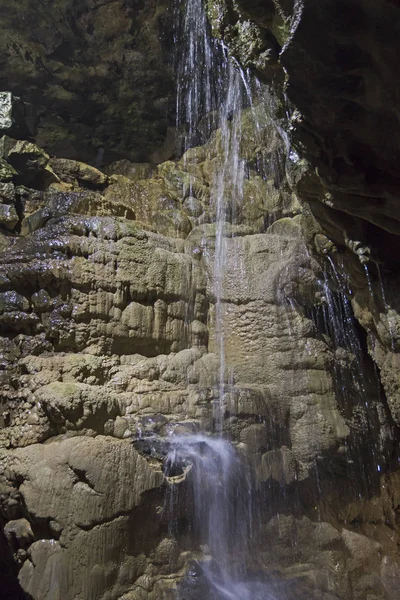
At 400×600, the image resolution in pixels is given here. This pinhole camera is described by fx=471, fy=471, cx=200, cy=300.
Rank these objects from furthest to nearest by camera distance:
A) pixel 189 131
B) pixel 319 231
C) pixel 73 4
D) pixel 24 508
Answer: pixel 189 131
pixel 73 4
pixel 319 231
pixel 24 508

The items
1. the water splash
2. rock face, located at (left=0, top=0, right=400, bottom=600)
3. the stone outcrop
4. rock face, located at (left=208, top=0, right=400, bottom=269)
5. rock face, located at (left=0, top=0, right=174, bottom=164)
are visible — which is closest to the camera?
rock face, located at (left=208, top=0, right=400, bottom=269)

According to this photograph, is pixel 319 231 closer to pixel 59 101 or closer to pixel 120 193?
pixel 120 193

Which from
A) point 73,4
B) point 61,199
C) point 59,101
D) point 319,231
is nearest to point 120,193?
point 61,199

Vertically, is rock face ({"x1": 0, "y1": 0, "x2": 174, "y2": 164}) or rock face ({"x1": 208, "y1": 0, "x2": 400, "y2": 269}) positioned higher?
rock face ({"x1": 0, "y1": 0, "x2": 174, "y2": 164})

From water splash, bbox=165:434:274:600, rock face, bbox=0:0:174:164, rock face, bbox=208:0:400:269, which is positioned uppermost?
rock face, bbox=0:0:174:164

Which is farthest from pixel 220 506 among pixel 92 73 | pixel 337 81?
pixel 92 73

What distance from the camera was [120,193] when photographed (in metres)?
9.82

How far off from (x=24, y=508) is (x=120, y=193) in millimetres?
6449

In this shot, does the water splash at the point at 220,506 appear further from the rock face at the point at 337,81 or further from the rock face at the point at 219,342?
the rock face at the point at 337,81

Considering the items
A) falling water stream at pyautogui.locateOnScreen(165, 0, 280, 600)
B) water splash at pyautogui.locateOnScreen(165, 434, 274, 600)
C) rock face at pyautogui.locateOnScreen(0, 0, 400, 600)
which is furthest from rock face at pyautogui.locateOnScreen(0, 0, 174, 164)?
water splash at pyautogui.locateOnScreen(165, 434, 274, 600)

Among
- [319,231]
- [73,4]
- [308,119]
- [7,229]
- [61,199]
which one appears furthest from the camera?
[73,4]

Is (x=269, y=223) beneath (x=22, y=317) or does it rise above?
above

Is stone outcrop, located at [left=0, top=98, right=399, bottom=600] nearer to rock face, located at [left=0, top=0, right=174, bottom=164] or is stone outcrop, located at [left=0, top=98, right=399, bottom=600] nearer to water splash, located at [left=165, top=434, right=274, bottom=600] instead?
water splash, located at [left=165, top=434, right=274, bottom=600]

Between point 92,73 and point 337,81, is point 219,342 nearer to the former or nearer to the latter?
point 337,81
